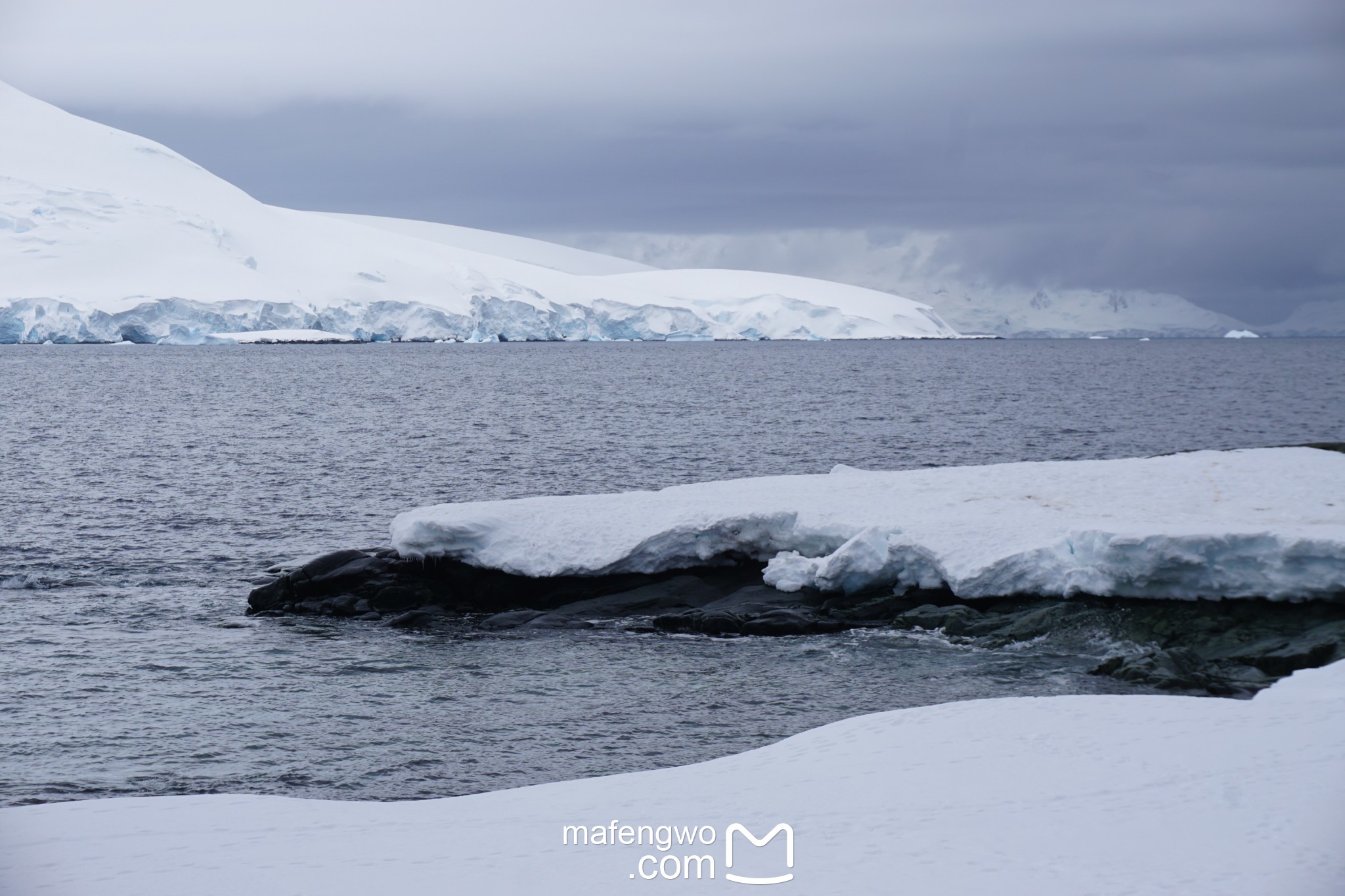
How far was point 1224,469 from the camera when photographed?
20656mm

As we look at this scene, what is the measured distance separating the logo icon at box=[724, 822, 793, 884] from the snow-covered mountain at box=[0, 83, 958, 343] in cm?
12541

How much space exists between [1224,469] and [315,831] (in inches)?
713

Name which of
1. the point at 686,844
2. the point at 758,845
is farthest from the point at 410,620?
the point at 758,845

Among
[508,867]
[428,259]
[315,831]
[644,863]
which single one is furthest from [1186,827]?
[428,259]

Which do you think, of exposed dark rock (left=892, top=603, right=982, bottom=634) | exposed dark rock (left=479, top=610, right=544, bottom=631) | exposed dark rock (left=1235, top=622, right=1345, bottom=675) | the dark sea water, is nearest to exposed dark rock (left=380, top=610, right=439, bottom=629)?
the dark sea water

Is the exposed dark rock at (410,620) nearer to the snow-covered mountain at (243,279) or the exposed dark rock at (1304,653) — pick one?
the exposed dark rock at (1304,653)

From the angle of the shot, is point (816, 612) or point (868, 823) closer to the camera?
point (868, 823)

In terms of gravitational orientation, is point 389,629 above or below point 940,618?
below

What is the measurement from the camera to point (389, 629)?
59.1 ft

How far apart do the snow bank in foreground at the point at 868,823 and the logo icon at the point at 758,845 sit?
5 centimetres

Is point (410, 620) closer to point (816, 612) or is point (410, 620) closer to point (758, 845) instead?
point (816, 612)

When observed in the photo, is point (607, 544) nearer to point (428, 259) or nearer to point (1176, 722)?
point (1176, 722)

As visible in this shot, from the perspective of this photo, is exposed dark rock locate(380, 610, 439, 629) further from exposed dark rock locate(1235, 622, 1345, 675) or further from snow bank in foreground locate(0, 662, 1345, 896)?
exposed dark rock locate(1235, 622, 1345, 675)

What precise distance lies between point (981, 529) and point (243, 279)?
130767mm
